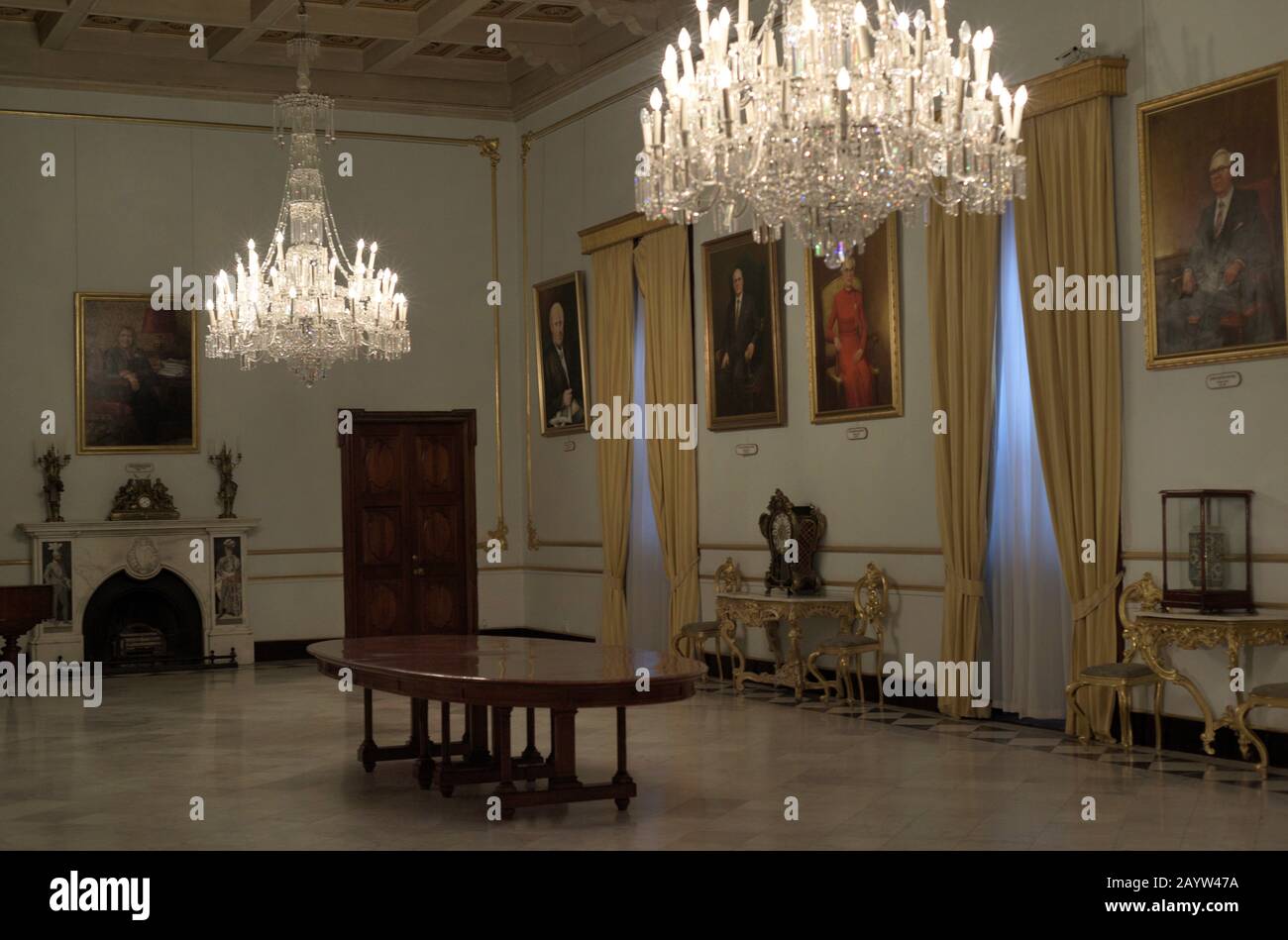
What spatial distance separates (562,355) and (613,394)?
4.10 ft

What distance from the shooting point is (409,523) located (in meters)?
15.7

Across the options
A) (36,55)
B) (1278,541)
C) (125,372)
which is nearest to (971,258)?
(1278,541)

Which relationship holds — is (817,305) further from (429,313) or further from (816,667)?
(429,313)

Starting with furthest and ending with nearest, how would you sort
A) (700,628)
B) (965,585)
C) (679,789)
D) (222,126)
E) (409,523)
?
(409,523) < (222,126) < (700,628) < (965,585) < (679,789)

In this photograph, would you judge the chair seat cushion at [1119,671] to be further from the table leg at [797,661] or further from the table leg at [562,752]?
the table leg at [562,752]

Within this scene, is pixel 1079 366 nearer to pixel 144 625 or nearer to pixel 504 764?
pixel 504 764

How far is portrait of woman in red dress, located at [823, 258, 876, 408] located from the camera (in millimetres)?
11133

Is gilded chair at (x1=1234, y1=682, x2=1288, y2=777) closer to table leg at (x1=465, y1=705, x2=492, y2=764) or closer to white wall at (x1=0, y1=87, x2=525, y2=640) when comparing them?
table leg at (x1=465, y1=705, x2=492, y2=764)

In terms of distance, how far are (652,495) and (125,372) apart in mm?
5504

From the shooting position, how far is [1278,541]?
8008 mm

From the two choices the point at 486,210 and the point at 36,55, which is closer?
the point at 36,55

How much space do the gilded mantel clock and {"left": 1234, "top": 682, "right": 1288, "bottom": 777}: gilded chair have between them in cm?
396

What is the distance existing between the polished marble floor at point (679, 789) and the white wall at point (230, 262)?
4.21 metres

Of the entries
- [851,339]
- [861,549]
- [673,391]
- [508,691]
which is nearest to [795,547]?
[861,549]
